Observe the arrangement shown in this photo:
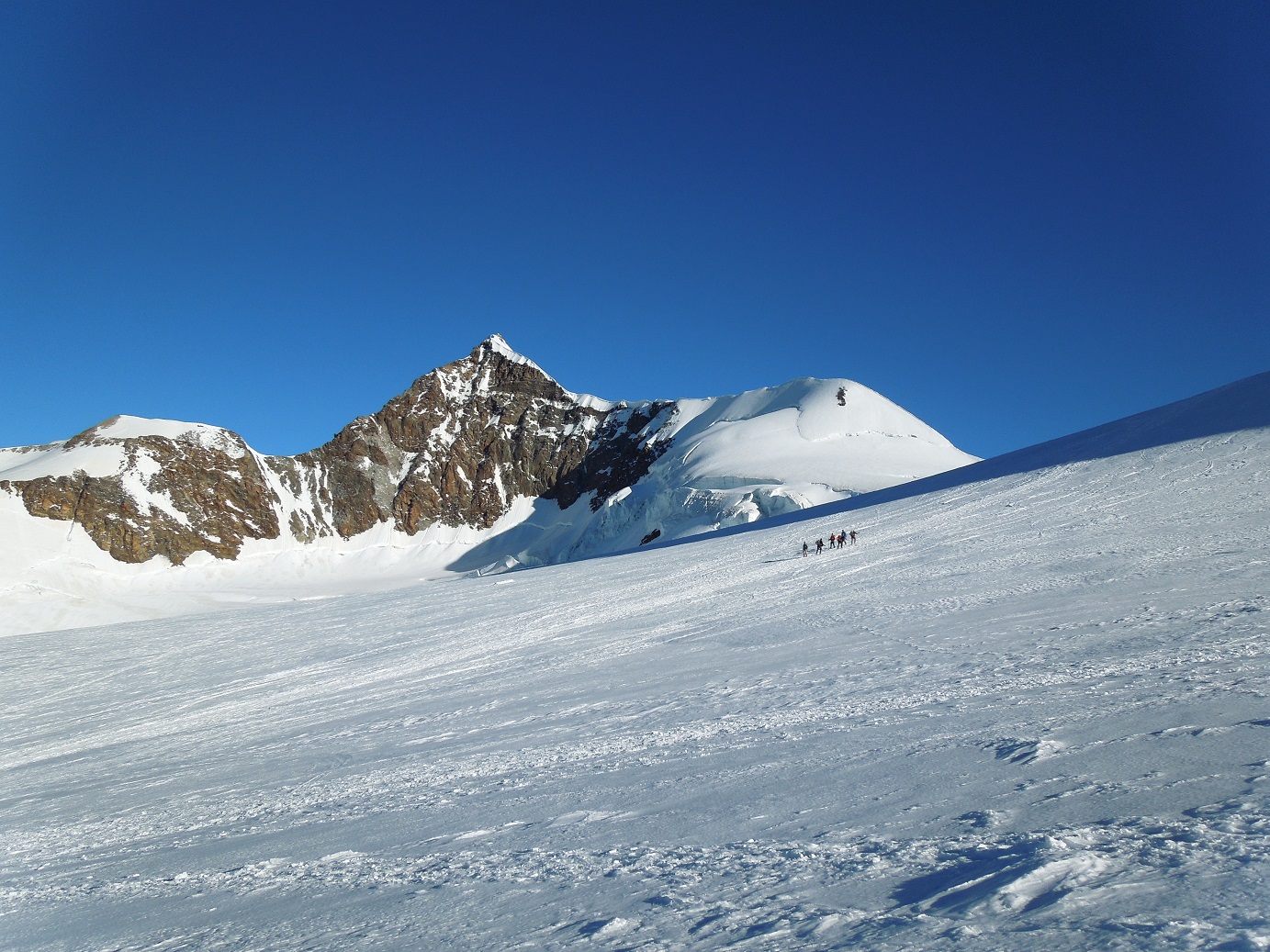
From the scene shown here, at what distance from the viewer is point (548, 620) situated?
19156mm

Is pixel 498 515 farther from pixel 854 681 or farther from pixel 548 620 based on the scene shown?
pixel 854 681

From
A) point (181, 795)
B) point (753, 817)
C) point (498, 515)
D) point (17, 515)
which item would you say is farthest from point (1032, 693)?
point (498, 515)

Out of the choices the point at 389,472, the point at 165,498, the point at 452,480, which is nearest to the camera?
the point at 165,498

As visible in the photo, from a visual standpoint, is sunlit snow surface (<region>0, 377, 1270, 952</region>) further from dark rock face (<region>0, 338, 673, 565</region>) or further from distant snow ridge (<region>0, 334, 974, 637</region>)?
dark rock face (<region>0, 338, 673, 565</region>)

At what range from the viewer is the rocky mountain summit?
80812mm

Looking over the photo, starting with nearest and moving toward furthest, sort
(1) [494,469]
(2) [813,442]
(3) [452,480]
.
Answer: (2) [813,442], (3) [452,480], (1) [494,469]

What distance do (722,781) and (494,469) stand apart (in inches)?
5007

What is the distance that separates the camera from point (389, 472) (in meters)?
128

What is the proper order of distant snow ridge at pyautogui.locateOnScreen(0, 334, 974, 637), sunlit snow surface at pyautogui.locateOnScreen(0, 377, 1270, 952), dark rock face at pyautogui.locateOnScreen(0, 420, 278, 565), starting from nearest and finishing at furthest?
sunlit snow surface at pyautogui.locateOnScreen(0, 377, 1270, 952) < distant snow ridge at pyautogui.locateOnScreen(0, 334, 974, 637) < dark rock face at pyautogui.locateOnScreen(0, 420, 278, 565)

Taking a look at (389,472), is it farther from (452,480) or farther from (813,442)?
(813,442)

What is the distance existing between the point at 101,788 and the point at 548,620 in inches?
428

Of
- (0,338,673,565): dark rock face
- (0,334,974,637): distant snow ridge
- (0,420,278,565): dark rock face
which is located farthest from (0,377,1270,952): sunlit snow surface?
(0,338,673,565): dark rock face

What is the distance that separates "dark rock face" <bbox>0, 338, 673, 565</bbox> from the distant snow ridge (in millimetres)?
262

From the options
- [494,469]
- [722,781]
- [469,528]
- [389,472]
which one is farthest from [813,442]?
[722,781]
